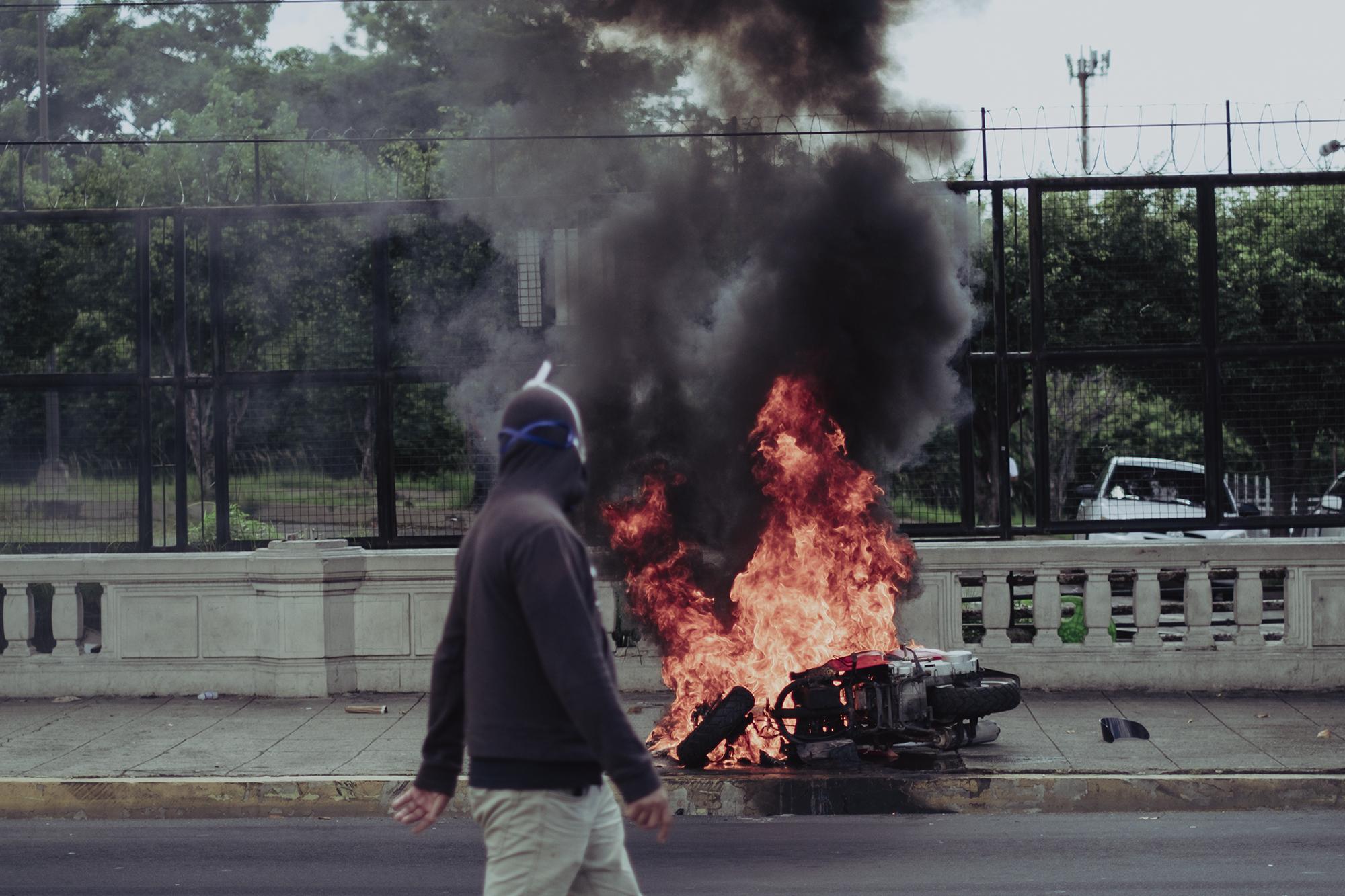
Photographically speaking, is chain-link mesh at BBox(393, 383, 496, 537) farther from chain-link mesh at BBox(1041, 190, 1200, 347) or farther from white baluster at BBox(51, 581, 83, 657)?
chain-link mesh at BBox(1041, 190, 1200, 347)

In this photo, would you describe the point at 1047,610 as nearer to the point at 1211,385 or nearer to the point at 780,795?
the point at 1211,385

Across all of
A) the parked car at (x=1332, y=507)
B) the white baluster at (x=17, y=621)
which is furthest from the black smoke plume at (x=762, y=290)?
the parked car at (x=1332, y=507)

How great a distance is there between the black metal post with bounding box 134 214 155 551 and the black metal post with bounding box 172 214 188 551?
17 centimetres

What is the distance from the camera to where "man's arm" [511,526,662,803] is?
3305 mm

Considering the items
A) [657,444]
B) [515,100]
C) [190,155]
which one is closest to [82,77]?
[190,155]

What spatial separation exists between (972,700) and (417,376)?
4.75 meters

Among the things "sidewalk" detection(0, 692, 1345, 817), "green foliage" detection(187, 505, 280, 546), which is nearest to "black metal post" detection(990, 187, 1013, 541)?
"sidewalk" detection(0, 692, 1345, 817)

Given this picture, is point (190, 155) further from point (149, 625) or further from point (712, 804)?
point (712, 804)

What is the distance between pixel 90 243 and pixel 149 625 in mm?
2772

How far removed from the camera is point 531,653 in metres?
3.46

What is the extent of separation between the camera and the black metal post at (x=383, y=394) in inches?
420

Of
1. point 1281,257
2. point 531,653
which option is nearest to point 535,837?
point 531,653

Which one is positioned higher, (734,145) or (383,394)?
(734,145)

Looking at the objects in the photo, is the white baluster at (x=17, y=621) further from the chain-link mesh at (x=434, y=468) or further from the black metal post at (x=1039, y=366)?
the black metal post at (x=1039, y=366)
